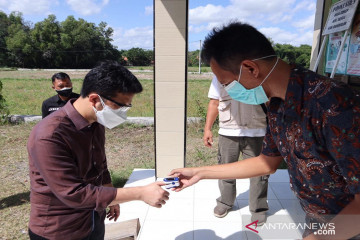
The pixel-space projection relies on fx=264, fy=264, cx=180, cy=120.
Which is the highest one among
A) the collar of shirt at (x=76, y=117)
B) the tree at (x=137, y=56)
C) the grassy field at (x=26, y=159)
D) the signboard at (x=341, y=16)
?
the tree at (x=137, y=56)

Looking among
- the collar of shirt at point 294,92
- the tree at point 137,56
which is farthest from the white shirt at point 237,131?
the tree at point 137,56

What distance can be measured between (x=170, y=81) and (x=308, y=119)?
251 centimetres

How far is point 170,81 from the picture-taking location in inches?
131

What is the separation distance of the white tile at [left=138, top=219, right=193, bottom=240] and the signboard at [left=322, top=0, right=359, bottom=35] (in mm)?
2396

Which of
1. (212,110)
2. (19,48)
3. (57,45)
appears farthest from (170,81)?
(19,48)

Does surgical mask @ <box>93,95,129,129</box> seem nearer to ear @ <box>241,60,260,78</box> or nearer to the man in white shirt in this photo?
ear @ <box>241,60,260,78</box>

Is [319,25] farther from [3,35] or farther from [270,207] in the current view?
[3,35]

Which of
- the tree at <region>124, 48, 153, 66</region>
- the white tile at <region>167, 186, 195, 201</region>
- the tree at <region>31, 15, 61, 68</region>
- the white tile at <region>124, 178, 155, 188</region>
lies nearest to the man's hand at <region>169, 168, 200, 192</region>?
the white tile at <region>167, 186, 195, 201</region>

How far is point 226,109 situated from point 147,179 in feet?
5.19

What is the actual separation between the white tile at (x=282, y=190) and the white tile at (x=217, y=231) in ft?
2.76

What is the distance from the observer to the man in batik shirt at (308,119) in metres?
0.84

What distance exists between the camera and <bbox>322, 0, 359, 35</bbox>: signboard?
2.36m

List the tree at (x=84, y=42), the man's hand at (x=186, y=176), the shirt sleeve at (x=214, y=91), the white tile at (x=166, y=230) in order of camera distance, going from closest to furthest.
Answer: the man's hand at (x=186, y=176)
the white tile at (x=166, y=230)
the shirt sleeve at (x=214, y=91)
the tree at (x=84, y=42)

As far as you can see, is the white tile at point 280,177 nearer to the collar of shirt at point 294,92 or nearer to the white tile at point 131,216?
the white tile at point 131,216
